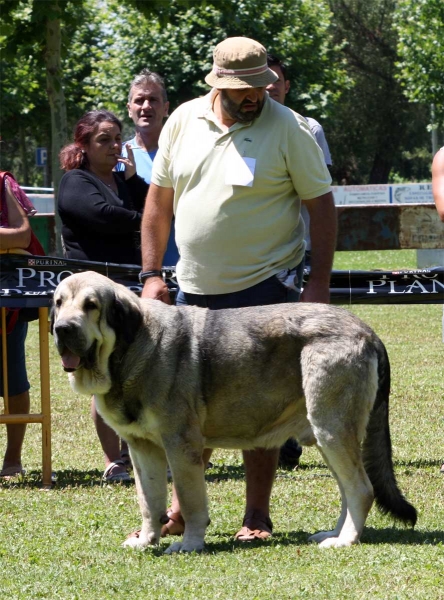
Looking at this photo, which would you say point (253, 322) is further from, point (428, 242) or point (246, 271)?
point (428, 242)

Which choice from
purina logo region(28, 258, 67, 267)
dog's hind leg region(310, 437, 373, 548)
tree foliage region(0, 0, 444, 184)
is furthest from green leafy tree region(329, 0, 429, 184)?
dog's hind leg region(310, 437, 373, 548)

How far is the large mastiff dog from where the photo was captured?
487 centimetres

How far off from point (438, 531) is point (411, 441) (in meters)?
2.64

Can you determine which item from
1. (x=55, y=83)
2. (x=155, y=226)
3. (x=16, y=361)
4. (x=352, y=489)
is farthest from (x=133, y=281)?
(x=55, y=83)

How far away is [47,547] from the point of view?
521cm

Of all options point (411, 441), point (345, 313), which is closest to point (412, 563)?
point (345, 313)

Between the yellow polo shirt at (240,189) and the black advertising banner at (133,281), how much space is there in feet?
5.27

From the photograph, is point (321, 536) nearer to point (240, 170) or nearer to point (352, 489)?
point (352, 489)

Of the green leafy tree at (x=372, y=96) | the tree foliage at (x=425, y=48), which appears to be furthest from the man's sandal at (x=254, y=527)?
the green leafy tree at (x=372, y=96)

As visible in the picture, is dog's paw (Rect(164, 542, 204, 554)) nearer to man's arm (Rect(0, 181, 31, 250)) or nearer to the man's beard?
the man's beard

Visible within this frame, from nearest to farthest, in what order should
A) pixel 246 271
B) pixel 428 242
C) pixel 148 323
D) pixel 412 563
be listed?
pixel 412 563 < pixel 148 323 < pixel 246 271 < pixel 428 242

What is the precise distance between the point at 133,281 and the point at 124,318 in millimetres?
2219

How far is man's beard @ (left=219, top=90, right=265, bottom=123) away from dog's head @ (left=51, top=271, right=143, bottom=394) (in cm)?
108

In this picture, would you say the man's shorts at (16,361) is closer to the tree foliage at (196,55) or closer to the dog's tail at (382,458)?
the dog's tail at (382,458)
